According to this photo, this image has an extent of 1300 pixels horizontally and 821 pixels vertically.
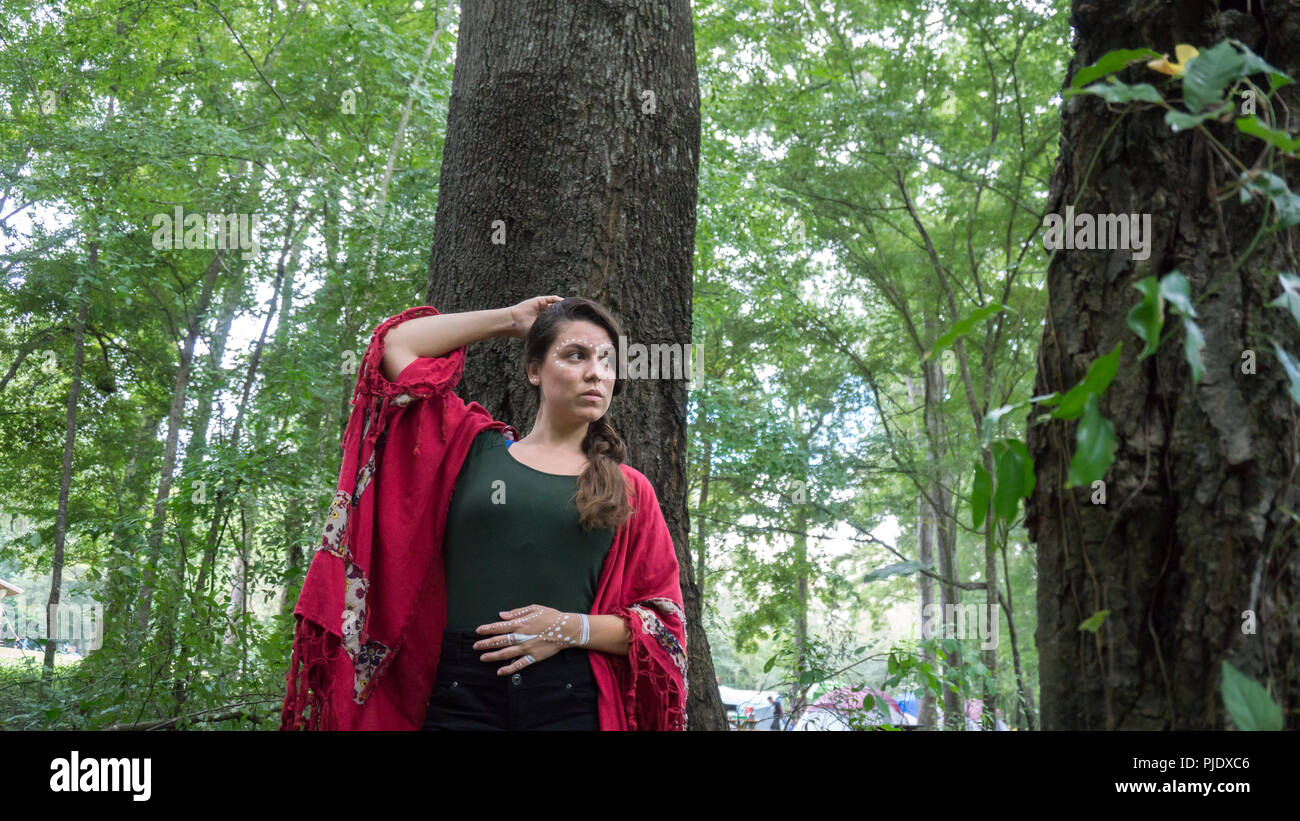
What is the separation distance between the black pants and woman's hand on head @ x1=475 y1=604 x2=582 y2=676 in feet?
0.07

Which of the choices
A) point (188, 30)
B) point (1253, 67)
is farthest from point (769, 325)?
point (1253, 67)

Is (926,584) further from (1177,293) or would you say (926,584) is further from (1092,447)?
(1177,293)

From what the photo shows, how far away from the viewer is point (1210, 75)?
38.8 inches

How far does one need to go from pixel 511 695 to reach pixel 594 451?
23.6 inches

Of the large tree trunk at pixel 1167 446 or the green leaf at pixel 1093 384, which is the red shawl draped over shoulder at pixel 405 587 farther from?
the green leaf at pixel 1093 384

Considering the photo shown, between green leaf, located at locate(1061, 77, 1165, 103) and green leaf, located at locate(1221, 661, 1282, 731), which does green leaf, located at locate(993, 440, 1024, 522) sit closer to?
green leaf, located at locate(1221, 661, 1282, 731)

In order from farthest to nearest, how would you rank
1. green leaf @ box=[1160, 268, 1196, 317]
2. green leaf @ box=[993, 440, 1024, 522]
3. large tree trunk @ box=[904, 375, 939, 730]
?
large tree trunk @ box=[904, 375, 939, 730] < green leaf @ box=[993, 440, 1024, 522] < green leaf @ box=[1160, 268, 1196, 317]

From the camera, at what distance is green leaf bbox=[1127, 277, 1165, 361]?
89cm

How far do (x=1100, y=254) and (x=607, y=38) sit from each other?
220 centimetres

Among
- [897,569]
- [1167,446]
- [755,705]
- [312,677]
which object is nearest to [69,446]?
[755,705]

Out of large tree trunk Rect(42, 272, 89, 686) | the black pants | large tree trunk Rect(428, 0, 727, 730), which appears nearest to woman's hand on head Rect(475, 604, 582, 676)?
the black pants

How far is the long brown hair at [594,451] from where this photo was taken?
2012 millimetres

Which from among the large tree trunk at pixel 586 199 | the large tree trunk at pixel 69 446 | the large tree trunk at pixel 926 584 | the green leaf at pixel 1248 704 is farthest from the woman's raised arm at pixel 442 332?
the large tree trunk at pixel 926 584
